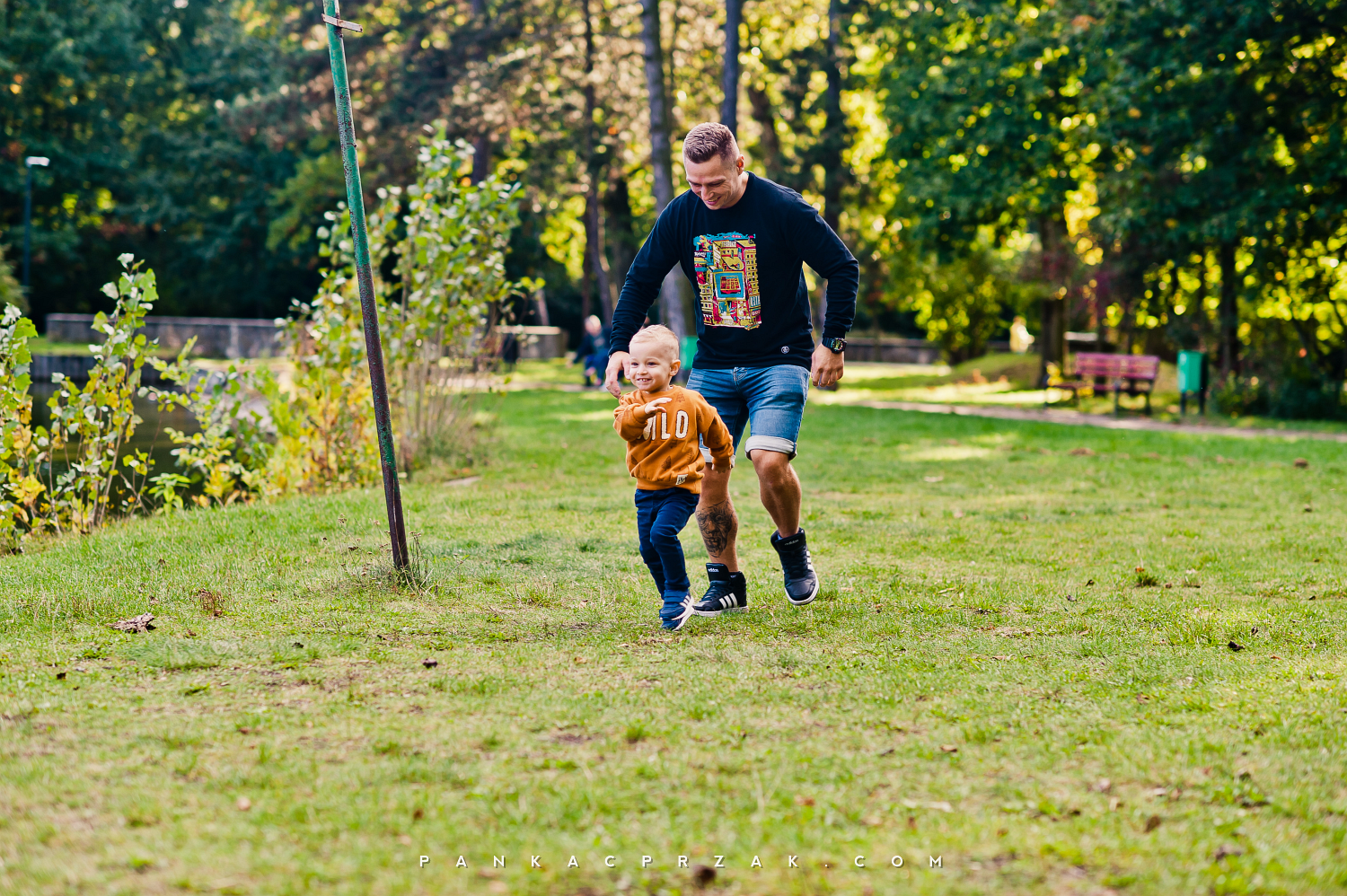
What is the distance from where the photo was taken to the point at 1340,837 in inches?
109

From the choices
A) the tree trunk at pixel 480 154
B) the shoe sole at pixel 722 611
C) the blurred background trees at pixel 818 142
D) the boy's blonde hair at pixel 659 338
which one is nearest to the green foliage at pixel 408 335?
the blurred background trees at pixel 818 142

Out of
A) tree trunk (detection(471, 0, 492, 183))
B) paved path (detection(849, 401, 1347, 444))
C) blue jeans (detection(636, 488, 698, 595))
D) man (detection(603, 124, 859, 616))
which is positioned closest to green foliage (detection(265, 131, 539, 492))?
man (detection(603, 124, 859, 616))

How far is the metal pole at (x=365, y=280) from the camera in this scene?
16.9 feet

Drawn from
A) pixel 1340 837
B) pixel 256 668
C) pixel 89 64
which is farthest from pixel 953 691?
pixel 89 64

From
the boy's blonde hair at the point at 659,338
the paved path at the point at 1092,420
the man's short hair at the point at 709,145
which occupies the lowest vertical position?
the paved path at the point at 1092,420

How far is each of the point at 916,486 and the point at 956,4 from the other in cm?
1616

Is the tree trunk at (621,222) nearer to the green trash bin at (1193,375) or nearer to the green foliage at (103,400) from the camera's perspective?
the green trash bin at (1193,375)

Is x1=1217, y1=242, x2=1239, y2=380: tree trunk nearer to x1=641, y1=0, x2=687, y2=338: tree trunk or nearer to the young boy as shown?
x1=641, y1=0, x2=687, y2=338: tree trunk

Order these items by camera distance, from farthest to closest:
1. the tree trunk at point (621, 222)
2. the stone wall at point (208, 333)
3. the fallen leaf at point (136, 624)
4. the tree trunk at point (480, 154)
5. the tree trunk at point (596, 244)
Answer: the tree trunk at point (621, 222), the stone wall at point (208, 333), the tree trunk at point (596, 244), the tree trunk at point (480, 154), the fallen leaf at point (136, 624)

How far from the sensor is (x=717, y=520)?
5.24 metres

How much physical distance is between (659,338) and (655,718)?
1.86 meters

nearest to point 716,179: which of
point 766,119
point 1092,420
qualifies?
point 1092,420

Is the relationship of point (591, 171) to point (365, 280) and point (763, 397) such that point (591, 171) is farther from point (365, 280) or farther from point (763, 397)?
point (763, 397)

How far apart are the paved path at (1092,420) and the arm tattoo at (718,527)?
12049 millimetres
